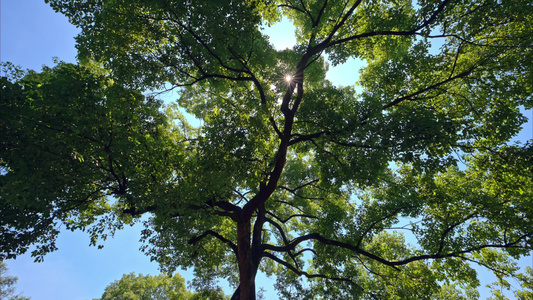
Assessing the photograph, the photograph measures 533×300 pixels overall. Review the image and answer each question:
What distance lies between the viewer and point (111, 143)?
23.9 feet

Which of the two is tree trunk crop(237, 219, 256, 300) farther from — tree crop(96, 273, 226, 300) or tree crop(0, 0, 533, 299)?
tree crop(96, 273, 226, 300)

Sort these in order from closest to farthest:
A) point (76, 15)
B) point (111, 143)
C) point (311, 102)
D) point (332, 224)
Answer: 1. point (111, 143)
2. point (76, 15)
3. point (311, 102)
4. point (332, 224)

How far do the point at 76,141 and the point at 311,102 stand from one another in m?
8.04

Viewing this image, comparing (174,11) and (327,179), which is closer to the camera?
(174,11)

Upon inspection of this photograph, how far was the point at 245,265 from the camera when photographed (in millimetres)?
10031

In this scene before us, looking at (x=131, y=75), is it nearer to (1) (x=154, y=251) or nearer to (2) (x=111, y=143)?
(2) (x=111, y=143)

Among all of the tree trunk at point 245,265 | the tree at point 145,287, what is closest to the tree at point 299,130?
the tree trunk at point 245,265

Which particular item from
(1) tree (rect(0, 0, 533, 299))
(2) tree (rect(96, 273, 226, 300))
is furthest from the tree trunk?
(2) tree (rect(96, 273, 226, 300))

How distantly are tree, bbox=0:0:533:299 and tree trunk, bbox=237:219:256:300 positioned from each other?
0.06 m

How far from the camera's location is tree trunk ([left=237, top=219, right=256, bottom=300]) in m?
9.70

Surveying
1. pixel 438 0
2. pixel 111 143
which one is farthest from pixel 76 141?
pixel 438 0

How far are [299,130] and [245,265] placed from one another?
22.1 ft

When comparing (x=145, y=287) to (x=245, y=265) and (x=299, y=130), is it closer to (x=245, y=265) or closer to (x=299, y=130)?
(x=245, y=265)

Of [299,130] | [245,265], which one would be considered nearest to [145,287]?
[245,265]
